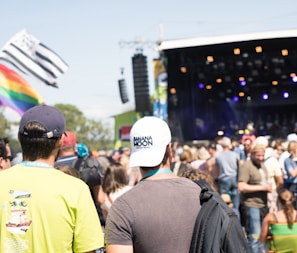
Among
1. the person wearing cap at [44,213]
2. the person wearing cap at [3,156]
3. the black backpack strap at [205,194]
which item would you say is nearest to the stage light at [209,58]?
the person wearing cap at [3,156]

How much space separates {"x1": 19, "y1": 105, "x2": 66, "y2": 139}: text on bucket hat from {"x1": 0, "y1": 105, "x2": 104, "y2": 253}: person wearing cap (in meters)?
0.15

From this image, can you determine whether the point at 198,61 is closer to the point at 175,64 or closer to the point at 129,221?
the point at 175,64

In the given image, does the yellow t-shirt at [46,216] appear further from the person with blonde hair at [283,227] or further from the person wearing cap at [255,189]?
the person wearing cap at [255,189]

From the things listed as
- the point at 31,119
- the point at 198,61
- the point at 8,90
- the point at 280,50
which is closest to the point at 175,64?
the point at 198,61

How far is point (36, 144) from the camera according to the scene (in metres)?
3.16

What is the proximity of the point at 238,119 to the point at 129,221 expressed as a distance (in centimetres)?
2629

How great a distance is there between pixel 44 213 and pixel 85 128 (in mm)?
107252

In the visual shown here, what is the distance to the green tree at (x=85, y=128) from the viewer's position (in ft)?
338

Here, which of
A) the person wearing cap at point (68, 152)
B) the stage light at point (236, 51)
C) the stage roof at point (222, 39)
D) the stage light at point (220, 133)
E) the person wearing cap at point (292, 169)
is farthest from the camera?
the stage light at point (220, 133)

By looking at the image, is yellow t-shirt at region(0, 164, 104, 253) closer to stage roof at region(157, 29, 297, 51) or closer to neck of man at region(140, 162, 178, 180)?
neck of man at region(140, 162, 178, 180)

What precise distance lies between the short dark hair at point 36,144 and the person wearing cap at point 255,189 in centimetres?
667

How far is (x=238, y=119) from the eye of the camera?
29016 mm

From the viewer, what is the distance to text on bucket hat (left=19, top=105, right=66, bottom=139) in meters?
3.18

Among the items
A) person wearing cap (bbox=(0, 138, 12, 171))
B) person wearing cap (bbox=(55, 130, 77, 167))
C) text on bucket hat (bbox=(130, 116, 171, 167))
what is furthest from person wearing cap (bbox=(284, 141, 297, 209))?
text on bucket hat (bbox=(130, 116, 171, 167))
